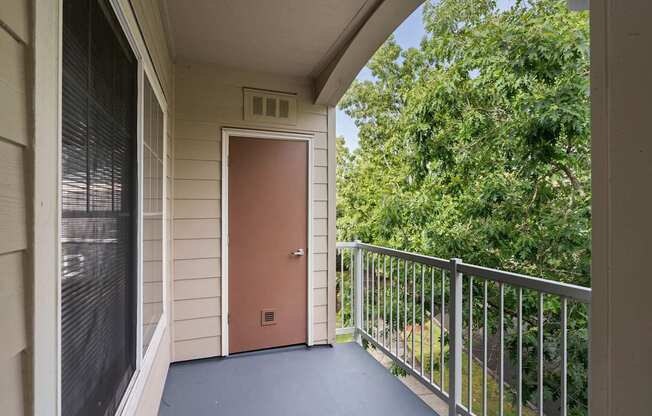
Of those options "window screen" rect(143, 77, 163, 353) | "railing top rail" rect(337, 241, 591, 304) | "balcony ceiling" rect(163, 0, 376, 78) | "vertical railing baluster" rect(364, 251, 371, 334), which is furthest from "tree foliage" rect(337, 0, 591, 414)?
"window screen" rect(143, 77, 163, 353)

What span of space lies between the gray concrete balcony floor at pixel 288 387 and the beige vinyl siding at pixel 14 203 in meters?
1.98

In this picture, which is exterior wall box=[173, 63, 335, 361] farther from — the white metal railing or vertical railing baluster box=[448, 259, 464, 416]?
vertical railing baluster box=[448, 259, 464, 416]

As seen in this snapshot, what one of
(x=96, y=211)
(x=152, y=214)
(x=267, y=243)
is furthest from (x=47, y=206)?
(x=267, y=243)

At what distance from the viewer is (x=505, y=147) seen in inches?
152

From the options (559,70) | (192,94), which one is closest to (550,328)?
(559,70)

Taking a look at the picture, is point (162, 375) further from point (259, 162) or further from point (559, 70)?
point (559, 70)

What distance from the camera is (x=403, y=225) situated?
5.50m

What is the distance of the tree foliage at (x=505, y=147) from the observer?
11.1ft

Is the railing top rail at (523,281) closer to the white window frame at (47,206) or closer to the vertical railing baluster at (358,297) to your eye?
the vertical railing baluster at (358,297)

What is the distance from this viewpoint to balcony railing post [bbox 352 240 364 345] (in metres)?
3.42

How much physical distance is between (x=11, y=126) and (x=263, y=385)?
2.53 metres

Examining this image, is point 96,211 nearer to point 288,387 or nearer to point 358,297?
point 288,387

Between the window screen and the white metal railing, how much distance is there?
1811 millimetres

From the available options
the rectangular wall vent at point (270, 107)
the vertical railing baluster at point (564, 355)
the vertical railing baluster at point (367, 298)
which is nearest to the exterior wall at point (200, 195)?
the rectangular wall vent at point (270, 107)
